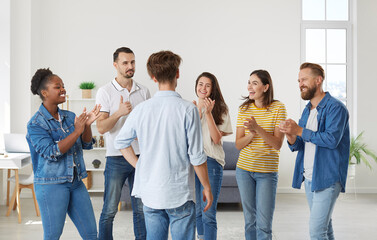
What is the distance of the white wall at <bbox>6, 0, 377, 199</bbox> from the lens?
6.95 m

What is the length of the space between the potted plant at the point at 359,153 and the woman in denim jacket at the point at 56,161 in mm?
4822

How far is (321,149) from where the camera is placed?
277 cm

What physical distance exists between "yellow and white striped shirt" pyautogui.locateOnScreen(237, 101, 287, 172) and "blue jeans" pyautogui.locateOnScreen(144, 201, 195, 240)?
0.98 meters

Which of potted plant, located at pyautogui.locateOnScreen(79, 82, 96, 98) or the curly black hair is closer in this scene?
the curly black hair

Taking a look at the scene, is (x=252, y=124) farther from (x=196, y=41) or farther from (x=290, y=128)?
(x=196, y=41)

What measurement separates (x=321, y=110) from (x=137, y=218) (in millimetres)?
1627

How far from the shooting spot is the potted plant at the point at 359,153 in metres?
6.54

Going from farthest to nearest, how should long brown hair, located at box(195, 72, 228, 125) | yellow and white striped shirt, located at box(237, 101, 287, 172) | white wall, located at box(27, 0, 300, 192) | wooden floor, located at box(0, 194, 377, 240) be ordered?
white wall, located at box(27, 0, 300, 192) → wooden floor, located at box(0, 194, 377, 240) → long brown hair, located at box(195, 72, 228, 125) → yellow and white striped shirt, located at box(237, 101, 287, 172)

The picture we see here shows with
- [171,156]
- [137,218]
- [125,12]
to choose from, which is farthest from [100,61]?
[171,156]

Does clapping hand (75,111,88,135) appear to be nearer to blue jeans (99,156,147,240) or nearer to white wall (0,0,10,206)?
blue jeans (99,156,147,240)

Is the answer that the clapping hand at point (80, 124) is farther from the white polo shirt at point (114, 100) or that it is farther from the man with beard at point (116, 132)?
the white polo shirt at point (114, 100)

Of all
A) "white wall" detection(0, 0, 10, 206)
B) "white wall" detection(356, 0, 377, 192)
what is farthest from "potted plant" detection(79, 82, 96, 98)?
"white wall" detection(356, 0, 377, 192)

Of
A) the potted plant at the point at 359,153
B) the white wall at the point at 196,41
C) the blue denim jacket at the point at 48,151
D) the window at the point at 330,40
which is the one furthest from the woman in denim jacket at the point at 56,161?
the window at the point at 330,40

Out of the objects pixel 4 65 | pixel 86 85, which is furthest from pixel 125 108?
pixel 4 65
